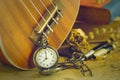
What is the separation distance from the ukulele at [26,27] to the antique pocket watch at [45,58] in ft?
0.13

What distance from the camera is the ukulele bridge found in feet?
3.46

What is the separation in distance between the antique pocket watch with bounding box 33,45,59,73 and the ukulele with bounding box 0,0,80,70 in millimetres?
40

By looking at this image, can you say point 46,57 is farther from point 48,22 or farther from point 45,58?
point 48,22

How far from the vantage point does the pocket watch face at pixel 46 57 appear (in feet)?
3.39

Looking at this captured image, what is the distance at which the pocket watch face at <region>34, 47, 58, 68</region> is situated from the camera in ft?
3.39

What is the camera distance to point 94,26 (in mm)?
1391

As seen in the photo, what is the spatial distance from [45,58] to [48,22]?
155mm

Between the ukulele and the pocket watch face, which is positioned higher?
the ukulele

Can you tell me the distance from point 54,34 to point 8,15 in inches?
9.0

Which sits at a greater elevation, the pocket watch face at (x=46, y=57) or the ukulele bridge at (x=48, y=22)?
the ukulele bridge at (x=48, y=22)

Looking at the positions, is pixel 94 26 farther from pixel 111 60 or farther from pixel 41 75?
pixel 41 75

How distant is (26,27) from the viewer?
1.05 metres

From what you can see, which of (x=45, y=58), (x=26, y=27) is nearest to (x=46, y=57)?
(x=45, y=58)

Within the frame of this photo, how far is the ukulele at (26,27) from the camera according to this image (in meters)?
0.99
